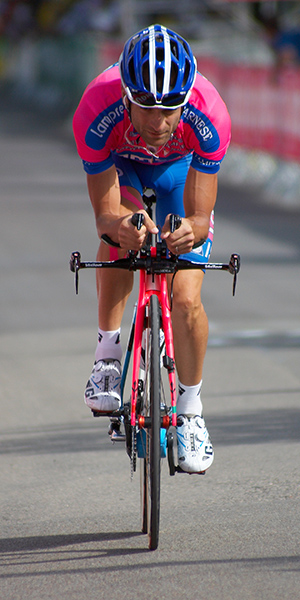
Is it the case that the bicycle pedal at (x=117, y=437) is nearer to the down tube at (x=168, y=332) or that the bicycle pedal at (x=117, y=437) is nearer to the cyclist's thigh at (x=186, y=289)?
the down tube at (x=168, y=332)

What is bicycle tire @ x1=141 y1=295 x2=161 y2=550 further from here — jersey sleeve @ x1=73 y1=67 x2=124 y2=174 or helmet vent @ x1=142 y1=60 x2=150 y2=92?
helmet vent @ x1=142 y1=60 x2=150 y2=92

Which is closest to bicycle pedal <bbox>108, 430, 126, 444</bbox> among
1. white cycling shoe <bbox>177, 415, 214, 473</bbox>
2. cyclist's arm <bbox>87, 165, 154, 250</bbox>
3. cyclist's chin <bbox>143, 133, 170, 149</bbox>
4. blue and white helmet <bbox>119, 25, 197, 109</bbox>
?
white cycling shoe <bbox>177, 415, 214, 473</bbox>

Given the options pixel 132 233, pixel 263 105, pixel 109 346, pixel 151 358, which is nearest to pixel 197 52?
pixel 263 105

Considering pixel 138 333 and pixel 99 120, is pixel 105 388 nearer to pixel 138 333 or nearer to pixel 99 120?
pixel 138 333

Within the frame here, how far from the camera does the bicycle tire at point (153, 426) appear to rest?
12.6 feet

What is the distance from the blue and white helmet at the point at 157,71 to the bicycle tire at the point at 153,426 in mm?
826

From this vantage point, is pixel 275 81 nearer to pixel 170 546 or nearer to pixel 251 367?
pixel 251 367

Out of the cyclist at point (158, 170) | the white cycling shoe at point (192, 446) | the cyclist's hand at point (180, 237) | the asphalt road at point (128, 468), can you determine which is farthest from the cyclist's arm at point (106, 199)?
the asphalt road at point (128, 468)

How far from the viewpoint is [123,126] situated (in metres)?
4.27

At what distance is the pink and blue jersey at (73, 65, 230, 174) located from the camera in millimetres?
4203

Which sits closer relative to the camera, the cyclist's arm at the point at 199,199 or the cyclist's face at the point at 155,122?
the cyclist's face at the point at 155,122

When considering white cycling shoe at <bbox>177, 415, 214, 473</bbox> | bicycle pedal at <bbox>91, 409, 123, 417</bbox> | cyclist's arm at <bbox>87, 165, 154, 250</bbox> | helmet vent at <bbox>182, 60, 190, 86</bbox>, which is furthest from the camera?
bicycle pedal at <bbox>91, 409, 123, 417</bbox>

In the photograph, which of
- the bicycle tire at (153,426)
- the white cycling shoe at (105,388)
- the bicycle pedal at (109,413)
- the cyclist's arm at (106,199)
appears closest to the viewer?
the bicycle tire at (153,426)

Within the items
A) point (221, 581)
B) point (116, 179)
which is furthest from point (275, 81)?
point (221, 581)
